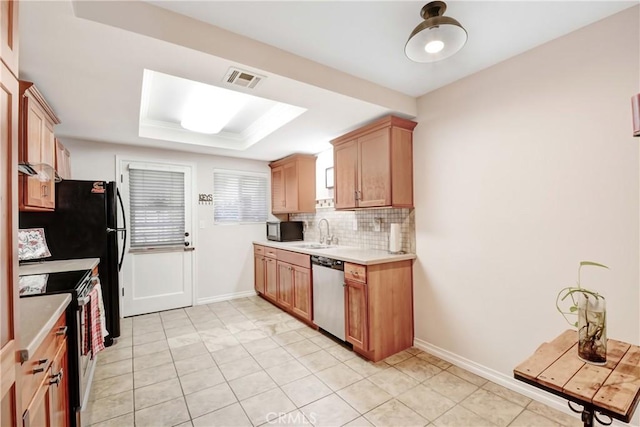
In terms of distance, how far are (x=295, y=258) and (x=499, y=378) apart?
231 cm

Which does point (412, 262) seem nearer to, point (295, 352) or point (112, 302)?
point (295, 352)

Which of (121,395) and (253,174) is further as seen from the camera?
(253,174)

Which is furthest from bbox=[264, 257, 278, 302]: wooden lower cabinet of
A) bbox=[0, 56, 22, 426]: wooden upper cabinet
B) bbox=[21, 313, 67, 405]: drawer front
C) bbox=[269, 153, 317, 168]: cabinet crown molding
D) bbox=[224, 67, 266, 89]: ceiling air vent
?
bbox=[0, 56, 22, 426]: wooden upper cabinet

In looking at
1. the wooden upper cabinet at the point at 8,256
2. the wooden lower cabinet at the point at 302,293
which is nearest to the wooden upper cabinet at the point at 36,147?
the wooden upper cabinet at the point at 8,256

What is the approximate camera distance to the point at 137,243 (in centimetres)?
388

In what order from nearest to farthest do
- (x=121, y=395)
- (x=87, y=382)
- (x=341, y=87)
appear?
(x=87, y=382) < (x=121, y=395) < (x=341, y=87)

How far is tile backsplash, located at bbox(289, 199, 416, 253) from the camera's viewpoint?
2988 mm

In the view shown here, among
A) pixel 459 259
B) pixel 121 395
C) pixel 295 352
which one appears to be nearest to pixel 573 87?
pixel 459 259

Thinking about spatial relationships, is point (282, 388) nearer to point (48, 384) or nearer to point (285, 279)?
point (48, 384)

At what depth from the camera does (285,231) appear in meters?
4.48

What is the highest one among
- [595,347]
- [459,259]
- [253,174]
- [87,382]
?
[253,174]

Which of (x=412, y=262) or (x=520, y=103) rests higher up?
(x=520, y=103)

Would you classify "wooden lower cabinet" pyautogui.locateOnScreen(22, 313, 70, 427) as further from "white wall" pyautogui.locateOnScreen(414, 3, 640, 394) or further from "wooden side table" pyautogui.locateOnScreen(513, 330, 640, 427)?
"white wall" pyautogui.locateOnScreen(414, 3, 640, 394)

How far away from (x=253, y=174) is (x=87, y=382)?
3.44 metres
